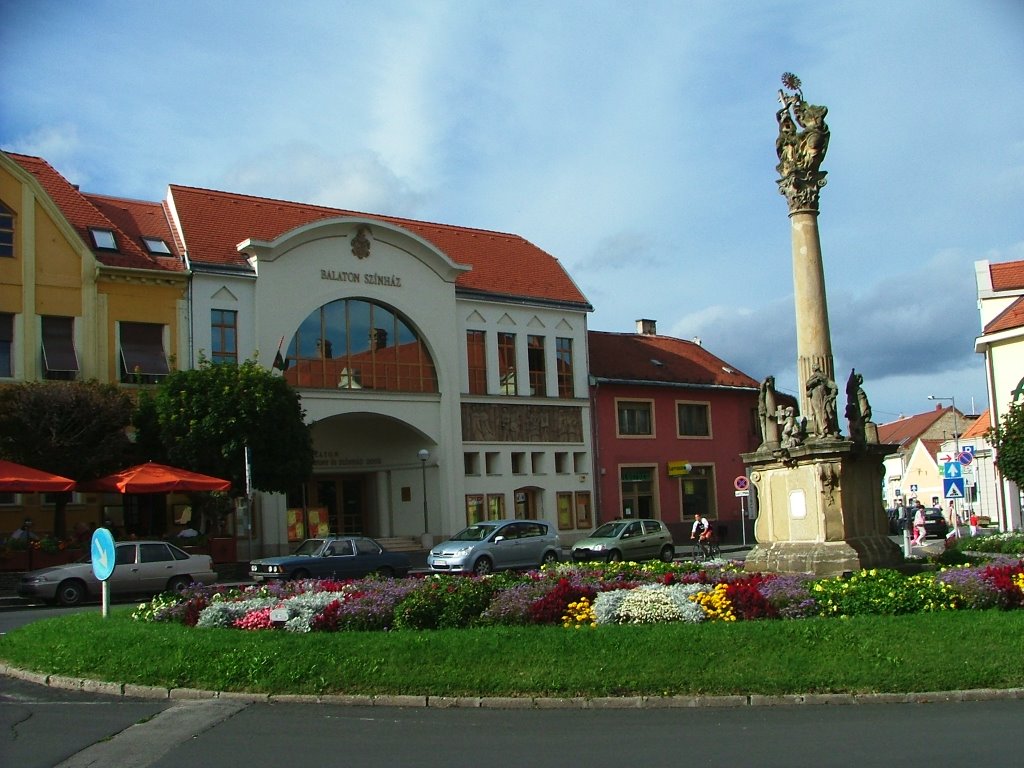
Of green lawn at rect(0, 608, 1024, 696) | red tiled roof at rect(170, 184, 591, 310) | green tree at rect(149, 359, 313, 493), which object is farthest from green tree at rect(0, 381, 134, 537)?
green lawn at rect(0, 608, 1024, 696)

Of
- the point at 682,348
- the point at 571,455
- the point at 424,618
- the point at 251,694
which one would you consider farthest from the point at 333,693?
the point at 682,348

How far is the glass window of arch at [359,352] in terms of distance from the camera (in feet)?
125

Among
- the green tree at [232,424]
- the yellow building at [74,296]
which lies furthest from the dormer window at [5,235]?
the green tree at [232,424]

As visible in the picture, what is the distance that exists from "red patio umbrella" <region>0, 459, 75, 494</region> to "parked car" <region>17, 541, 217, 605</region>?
215 centimetres

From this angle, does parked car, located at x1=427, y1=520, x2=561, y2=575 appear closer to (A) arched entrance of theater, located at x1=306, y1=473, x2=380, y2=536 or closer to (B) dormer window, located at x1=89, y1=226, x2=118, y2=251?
(A) arched entrance of theater, located at x1=306, y1=473, x2=380, y2=536

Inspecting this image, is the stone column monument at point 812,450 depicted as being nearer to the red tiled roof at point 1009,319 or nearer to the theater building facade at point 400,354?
A: the theater building facade at point 400,354

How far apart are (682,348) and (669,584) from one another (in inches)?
1516

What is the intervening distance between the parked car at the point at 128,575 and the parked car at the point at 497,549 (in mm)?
6511

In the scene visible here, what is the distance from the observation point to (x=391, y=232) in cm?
3988

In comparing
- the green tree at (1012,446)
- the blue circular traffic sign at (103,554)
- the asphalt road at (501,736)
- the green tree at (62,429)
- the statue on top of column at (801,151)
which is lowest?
the asphalt road at (501,736)

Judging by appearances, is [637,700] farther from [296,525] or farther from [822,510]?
[296,525]

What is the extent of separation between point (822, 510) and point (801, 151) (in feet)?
19.8

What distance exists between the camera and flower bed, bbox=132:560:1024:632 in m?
12.8

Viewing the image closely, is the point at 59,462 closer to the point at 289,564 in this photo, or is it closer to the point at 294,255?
the point at 289,564
